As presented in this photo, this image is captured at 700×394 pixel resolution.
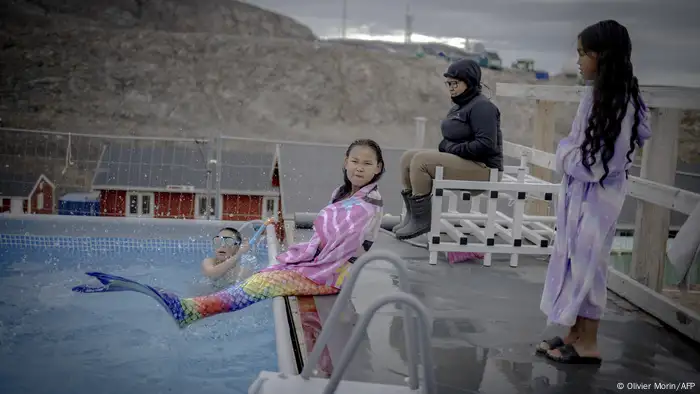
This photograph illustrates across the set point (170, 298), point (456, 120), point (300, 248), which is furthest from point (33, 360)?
point (456, 120)

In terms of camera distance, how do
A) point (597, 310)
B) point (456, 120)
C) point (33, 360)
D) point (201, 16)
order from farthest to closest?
1. point (201, 16)
2. point (456, 120)
3. point (33, 360)
4. point (597, 310)

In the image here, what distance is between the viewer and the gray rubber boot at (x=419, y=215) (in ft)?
14.0

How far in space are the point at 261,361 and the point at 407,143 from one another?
45.5 feet

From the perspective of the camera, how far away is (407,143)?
1747 cm

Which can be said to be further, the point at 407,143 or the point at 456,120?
the point at 407,143

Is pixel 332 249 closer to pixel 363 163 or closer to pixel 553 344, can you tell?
pixel 363 163

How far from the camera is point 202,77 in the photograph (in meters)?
17.5

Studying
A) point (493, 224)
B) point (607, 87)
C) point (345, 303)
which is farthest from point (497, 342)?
point (493, 224)

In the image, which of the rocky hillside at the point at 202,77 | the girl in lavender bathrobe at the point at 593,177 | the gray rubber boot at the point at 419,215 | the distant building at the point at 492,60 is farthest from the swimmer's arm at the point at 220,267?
the rocky hillside at the point at 202,77

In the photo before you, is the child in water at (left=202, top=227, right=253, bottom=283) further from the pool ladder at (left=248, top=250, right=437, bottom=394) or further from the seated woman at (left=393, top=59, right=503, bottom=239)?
the pool ladder at (left=248, top=250, right=437, bottom=394)

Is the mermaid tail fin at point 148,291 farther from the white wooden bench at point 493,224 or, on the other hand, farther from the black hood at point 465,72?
the black hood at point 465,72

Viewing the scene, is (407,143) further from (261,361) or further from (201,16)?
(261,361)

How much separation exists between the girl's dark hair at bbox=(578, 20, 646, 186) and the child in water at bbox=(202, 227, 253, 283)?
99.6 inches

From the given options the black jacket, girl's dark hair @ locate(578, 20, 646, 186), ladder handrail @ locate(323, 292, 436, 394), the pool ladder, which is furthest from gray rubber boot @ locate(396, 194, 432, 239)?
ladder handrail @ locate(323, 292, 436, 394)
